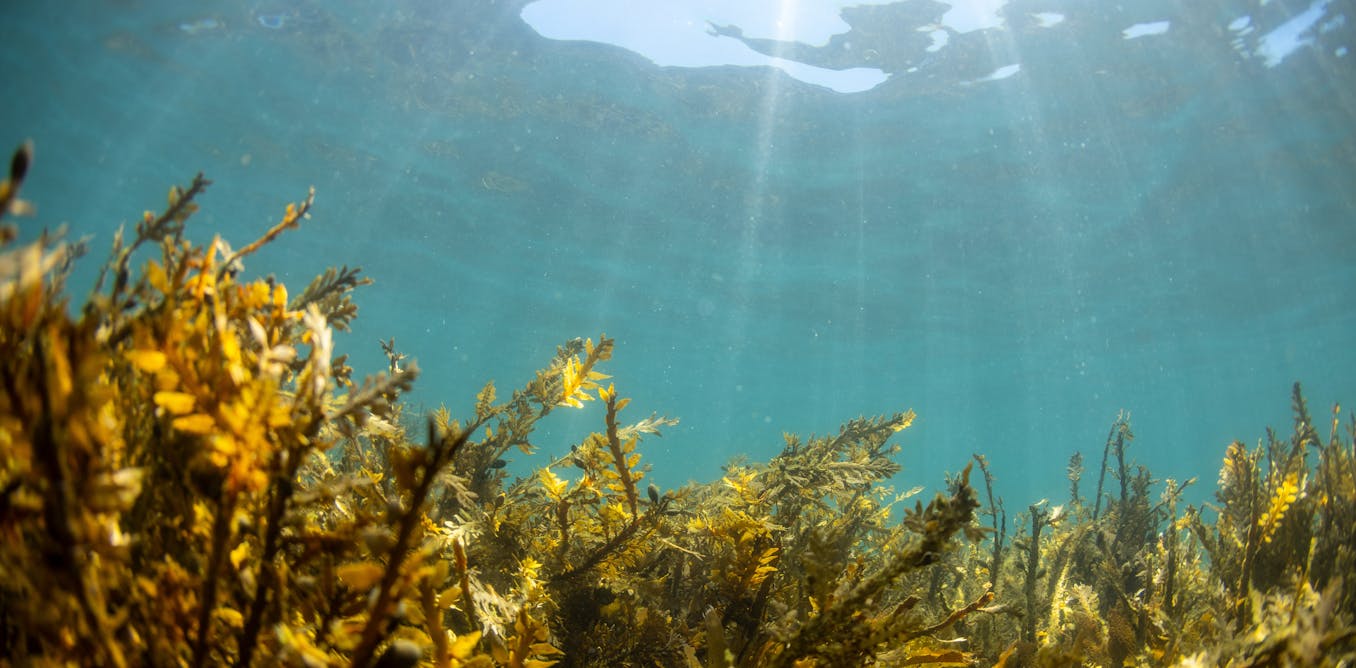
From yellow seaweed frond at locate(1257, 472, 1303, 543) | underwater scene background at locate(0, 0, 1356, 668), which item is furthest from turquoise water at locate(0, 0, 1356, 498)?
yellow seaweed frond at locate(1257, 472, 1303, 543)

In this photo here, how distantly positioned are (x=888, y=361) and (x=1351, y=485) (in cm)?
4115

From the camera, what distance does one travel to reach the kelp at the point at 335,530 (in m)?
0.76

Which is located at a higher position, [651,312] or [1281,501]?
[651,312]

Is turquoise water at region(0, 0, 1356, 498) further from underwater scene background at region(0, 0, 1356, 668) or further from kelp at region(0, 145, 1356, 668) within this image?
kelp at region(0, 145, 1356, 668)

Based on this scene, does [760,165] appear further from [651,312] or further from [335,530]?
[335,530]

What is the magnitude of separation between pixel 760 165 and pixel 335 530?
1838 cm

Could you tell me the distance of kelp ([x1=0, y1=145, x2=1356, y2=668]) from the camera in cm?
76

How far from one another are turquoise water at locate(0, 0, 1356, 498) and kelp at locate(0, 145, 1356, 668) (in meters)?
7.47

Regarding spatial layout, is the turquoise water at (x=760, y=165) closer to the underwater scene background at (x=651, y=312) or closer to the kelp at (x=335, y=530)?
the underwater scene background at (x=651, y=312)

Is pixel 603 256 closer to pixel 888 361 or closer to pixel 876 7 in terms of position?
pixel 876 7

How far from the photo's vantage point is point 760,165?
18359mm

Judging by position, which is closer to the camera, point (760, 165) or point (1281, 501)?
point (1281, 501)

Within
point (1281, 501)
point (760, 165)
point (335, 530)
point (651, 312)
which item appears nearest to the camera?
point (335, 530)

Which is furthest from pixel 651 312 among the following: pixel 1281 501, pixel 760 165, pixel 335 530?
pixel 335 530
